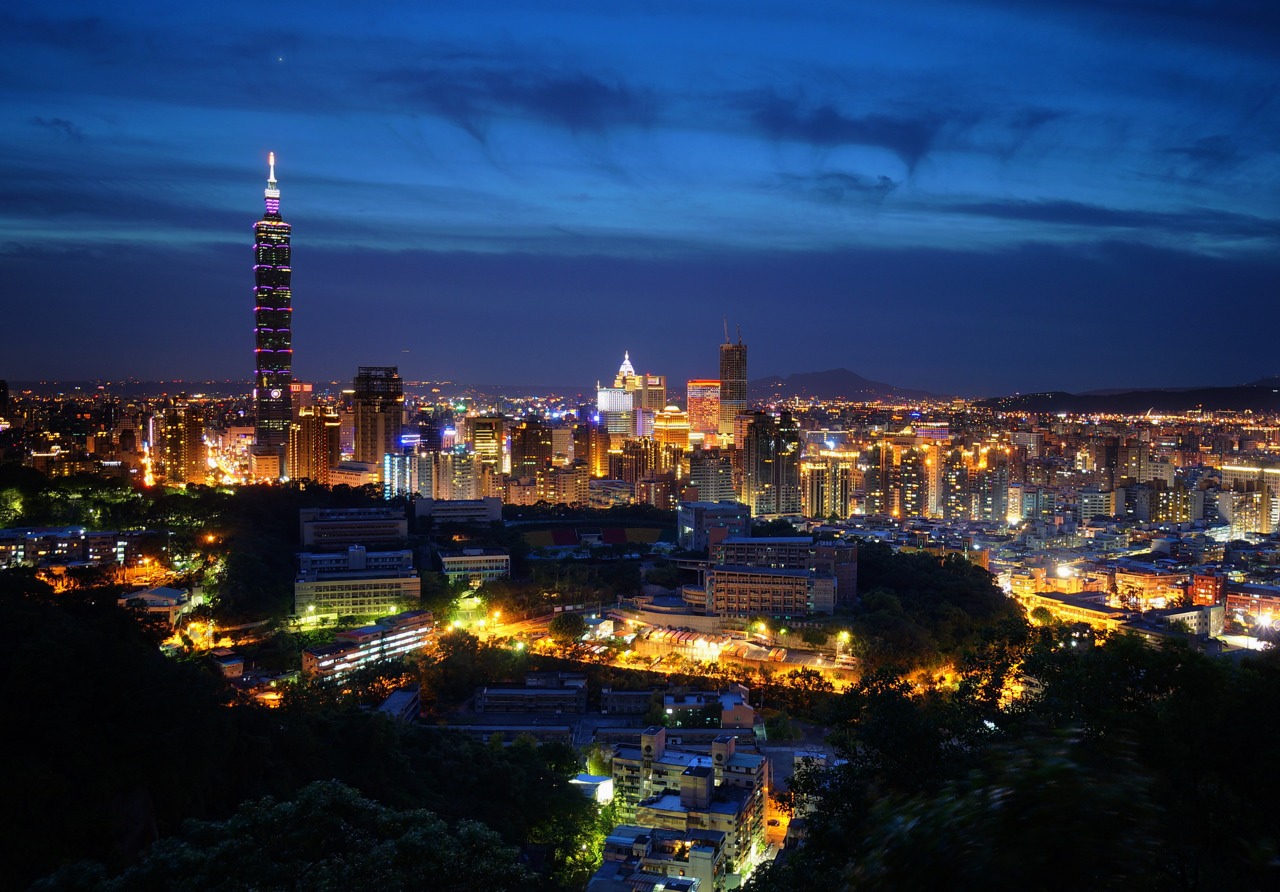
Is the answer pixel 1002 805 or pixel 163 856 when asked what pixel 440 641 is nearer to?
pixel 163 856

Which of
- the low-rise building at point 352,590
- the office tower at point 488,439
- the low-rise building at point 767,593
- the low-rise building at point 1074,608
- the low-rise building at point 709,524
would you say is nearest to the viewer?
the low-rise building at point 352,590

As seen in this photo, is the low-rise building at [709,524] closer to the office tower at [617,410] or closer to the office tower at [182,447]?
the office tower at [182,447]

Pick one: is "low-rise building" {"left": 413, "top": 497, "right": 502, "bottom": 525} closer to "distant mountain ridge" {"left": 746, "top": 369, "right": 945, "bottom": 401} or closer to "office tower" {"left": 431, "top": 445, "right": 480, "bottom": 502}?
"office tower" {"left": 431, "top": 445, "right": 480, "bottom": 502}

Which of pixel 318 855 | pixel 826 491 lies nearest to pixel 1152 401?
pixel 826 491

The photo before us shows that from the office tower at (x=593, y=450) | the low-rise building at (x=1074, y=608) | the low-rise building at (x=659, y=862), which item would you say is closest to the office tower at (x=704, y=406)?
the office tower at (x=593, y=450)

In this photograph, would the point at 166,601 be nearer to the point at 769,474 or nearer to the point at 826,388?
the point at 769,474

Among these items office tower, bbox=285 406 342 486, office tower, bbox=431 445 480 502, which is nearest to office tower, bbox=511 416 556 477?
office tower, bbox=431 445 480 502

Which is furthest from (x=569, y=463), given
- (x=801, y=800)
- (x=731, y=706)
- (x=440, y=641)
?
(x=801, y=800)
